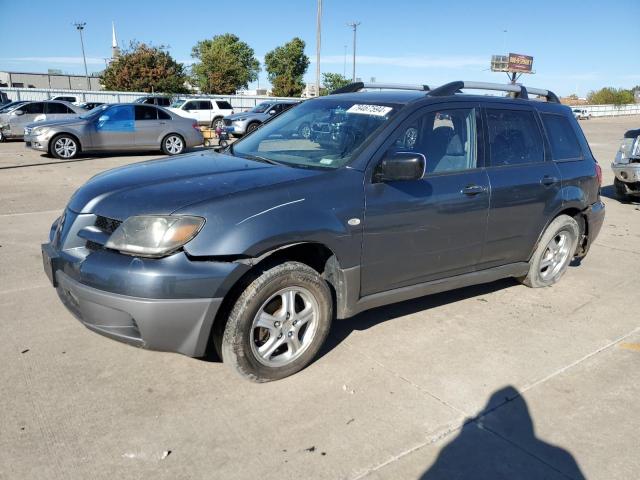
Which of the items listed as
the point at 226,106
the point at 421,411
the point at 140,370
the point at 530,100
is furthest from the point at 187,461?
the point at 226,106

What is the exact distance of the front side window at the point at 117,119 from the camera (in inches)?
567

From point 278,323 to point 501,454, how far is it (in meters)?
1.41

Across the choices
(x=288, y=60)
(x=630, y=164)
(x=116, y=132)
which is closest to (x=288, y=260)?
(x=630, y=164)

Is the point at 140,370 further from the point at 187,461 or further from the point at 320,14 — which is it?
the point at 320,14

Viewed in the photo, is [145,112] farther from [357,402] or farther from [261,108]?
[357,402]

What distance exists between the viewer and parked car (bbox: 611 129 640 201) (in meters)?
9.26

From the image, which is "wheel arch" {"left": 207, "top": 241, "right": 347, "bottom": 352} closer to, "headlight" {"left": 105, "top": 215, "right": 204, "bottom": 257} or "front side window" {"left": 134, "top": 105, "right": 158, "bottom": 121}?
"headlight" {"left": 105, "top": 215, "right": 204, "bottom": 257}

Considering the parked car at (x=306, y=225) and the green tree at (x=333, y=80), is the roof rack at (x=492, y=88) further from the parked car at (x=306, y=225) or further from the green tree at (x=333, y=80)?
the green tree at (x=333, y=80)

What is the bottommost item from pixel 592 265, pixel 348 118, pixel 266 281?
pixel 592 265

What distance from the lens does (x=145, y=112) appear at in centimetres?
1512

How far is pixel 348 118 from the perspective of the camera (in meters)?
3.96

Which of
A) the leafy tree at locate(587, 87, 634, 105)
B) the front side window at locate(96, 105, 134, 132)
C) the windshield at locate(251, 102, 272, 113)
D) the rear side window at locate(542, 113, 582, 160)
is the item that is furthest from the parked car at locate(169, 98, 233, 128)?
the leafy tree at locate(587, 87, 634, 105)

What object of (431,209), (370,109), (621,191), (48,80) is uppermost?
(48,80)

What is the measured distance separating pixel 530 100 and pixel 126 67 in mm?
44880
